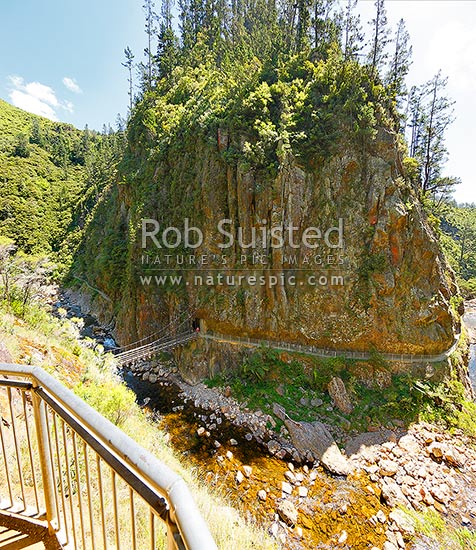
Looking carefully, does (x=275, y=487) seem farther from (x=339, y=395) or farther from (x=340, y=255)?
(x=340, y=255)

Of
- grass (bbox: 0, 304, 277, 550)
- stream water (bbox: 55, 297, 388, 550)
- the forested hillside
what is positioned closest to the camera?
grass (bbox: 0, 304, 277, 550)

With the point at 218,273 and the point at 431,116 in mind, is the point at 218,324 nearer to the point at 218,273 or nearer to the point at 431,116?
the point at 218,273

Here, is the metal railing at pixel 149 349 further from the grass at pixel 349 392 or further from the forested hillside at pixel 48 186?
the forested hillside at pixel 48 186

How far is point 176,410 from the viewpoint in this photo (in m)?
11.2

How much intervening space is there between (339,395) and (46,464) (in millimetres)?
11469

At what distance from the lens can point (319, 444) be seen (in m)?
9.23

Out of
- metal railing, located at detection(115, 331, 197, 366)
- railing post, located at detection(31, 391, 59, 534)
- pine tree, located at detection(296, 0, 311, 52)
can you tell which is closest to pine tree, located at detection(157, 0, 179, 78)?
pine tree, located at detection(296, 0, 311, 52)

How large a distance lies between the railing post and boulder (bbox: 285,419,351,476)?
29.4 feet

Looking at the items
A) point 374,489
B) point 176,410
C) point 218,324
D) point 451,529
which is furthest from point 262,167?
point 451,529

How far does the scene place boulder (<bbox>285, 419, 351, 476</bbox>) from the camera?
8.59 m

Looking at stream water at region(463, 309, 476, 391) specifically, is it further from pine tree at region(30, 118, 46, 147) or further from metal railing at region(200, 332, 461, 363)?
pine tree at region(30, 118, 46, 147)

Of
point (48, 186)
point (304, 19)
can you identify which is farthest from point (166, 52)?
point (48, 186)

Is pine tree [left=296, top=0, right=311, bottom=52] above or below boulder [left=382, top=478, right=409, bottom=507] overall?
above

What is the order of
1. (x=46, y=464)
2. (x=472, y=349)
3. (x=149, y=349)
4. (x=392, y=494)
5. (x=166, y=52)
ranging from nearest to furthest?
(x=46, y=464), (x=392, y=494), (x=149, y=349), (x=472, y=349), (x=166, y=52)
